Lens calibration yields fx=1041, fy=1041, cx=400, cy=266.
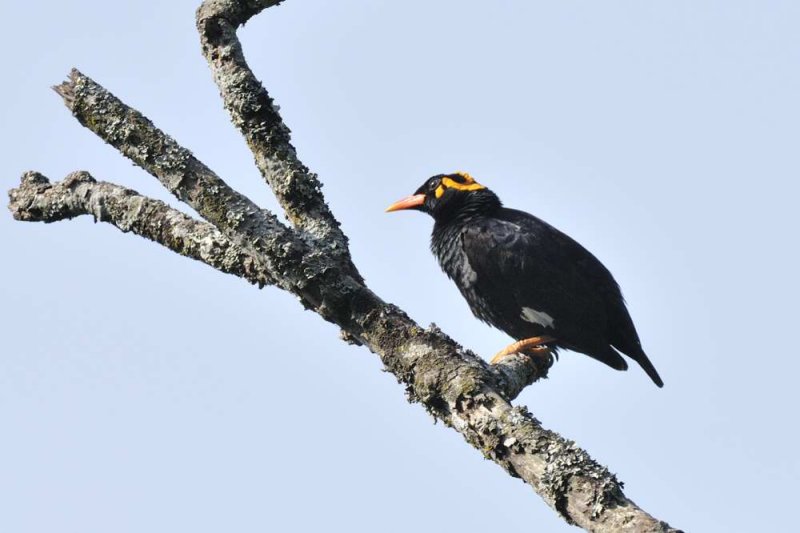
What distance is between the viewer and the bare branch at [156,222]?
14.9 feet

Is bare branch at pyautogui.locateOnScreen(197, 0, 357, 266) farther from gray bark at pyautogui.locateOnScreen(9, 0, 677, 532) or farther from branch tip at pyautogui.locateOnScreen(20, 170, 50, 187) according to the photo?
branch tip at pyautogui.locateOnScreen(20, 170, 50, 187)

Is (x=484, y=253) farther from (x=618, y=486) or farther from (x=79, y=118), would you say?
(x=618, y=486)

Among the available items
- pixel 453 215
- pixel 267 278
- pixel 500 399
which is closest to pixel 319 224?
pixel 267 278

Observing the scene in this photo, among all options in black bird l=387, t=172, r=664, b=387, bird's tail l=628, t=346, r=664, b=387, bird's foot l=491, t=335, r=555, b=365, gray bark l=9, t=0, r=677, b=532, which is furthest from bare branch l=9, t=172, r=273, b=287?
bird's tail l=628, t=346, r=664, b=387

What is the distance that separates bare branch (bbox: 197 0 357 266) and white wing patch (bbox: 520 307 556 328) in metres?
2.71

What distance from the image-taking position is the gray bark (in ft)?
10.5

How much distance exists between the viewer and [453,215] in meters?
7.75

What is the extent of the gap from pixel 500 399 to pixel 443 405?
9.7 inches

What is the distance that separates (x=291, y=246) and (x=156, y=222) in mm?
896

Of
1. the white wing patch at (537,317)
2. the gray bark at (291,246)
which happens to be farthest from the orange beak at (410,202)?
the gray bark at (291,246)

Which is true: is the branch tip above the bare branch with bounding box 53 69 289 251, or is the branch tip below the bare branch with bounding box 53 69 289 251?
below

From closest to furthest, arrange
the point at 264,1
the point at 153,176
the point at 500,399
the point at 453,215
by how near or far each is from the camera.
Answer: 1. the point at 500,399
2. the point at 153,176
3. the point at 264,1
4. the point at 453,215

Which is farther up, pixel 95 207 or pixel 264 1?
pixel 264 1

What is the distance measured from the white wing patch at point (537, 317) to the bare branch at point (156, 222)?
2.93m
